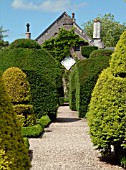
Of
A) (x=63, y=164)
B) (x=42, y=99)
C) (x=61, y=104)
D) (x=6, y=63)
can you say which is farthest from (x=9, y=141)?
(x=61, y=104)

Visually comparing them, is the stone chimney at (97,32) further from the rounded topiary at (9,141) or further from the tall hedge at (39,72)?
the rounded topiary at (9,141)

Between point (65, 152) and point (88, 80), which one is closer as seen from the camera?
point (65, 152)

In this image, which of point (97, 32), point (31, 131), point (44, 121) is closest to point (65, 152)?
point (31, 131)

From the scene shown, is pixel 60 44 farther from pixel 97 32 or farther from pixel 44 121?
pixel 44 121

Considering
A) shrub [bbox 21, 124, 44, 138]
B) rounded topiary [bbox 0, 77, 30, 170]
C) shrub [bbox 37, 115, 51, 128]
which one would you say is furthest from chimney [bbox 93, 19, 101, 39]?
rounded topiary [bbox 0, 77, 30, 170]

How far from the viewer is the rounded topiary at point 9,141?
11.0 feet

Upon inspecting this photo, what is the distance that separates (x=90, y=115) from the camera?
27.0ft

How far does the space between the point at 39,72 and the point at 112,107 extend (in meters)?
10.4

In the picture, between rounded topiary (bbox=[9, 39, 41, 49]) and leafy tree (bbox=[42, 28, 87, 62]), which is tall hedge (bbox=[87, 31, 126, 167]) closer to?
rounded topiary (bbox=[9, 39, 41, 49])

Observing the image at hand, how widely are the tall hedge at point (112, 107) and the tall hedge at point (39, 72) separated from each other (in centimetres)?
850

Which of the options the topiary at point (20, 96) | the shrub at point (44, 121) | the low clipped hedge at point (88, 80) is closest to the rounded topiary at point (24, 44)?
the low clipped hedge at point (88, 80)

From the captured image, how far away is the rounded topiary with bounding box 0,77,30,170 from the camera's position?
3363mm

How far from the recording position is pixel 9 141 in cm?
347

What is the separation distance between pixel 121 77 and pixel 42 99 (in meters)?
8.76
